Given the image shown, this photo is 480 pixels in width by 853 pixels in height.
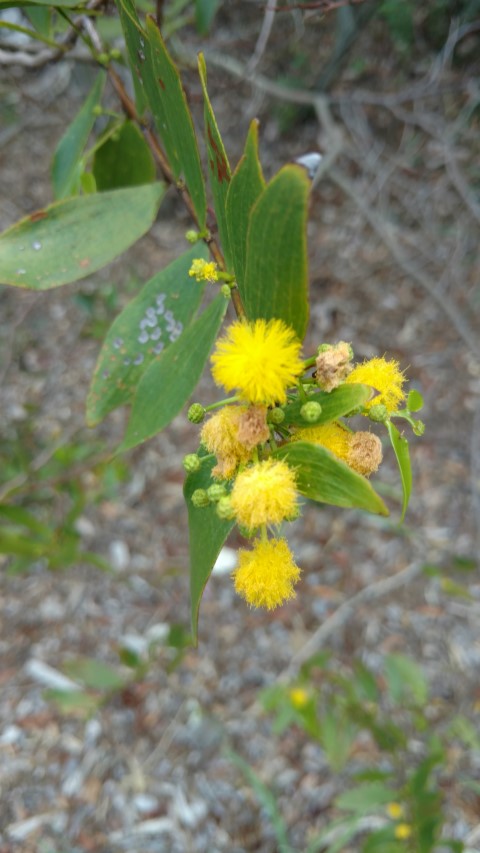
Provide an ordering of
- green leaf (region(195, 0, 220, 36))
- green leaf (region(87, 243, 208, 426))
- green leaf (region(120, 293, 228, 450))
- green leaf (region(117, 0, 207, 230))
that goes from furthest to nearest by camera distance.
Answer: green leaf (region(195, 0, 220, 36)) < green leaf (region(87, 243, 208, 426)) < green leaf (region(120, 293, 228, 450)) < green leaf (region(117, 0, 207, 230))

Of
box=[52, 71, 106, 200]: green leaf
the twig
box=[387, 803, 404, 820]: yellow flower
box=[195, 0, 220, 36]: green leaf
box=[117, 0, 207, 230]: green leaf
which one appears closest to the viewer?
box=[117, 0, 207, 230]: green leaf

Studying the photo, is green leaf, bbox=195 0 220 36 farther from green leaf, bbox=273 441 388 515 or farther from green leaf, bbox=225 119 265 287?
green leaf, bbox=273 441 388 515

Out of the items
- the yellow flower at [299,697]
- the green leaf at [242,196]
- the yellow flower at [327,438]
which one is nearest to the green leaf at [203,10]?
the green leaf at [242,196]

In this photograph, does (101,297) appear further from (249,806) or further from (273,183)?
(273,183)

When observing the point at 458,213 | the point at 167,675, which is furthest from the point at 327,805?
the point at 458,213

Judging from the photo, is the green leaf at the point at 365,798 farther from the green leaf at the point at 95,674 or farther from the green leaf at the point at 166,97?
the green leaf at the point at 166,97

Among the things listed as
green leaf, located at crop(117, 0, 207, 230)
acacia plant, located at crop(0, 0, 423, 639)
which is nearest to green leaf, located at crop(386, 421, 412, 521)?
acacia plant, located at crop(0, 0, 423, 639)
